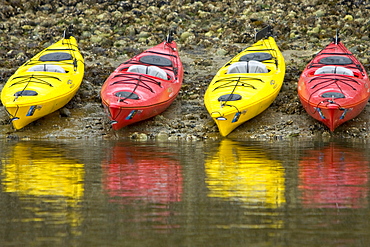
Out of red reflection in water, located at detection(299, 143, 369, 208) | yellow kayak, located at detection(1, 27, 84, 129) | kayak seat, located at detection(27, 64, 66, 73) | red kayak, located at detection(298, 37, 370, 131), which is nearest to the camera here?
red reflection in water, located at detection(299, 143, 369, 208)

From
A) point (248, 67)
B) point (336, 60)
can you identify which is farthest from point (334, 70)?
point (248, 67)

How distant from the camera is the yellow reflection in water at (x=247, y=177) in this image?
29.8ft

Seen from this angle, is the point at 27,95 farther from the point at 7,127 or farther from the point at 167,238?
the point at 167,238

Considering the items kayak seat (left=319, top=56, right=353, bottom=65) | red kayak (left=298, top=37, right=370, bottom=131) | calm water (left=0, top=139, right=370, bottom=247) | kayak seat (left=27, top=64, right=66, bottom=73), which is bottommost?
calm water (left=0, top=139, right=370, bottom=247)

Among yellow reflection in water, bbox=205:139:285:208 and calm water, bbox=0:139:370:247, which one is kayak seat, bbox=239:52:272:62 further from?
calm water, bbox=0:139:370:247

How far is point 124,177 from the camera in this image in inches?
428

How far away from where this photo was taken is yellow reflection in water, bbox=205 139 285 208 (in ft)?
29.8

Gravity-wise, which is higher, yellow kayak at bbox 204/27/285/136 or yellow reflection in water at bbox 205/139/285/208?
yellow kayak at bbox 204/27/285/136

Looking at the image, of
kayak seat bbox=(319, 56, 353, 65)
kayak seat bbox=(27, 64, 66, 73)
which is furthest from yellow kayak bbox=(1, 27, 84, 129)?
kayak seat bbox=(319, 56, 353, 65)

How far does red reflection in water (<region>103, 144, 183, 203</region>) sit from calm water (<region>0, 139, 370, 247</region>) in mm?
14

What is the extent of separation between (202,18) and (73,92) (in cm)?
1064

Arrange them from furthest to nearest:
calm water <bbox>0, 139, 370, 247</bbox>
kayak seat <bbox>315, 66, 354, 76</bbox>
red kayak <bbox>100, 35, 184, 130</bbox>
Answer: kayak seat <bbox>315, 66, 354, 76</bbox> → red kayak <bbox>100, 35, 184, 130</bbox> → calm water <bbox>0, 139, 370, 247</bbox>

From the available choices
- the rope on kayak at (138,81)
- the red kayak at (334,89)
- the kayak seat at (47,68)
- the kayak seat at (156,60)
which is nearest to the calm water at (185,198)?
the red kayak at (334,89)

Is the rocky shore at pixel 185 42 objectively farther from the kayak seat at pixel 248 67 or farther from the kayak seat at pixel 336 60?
the kayak seat at pixel 336 60
